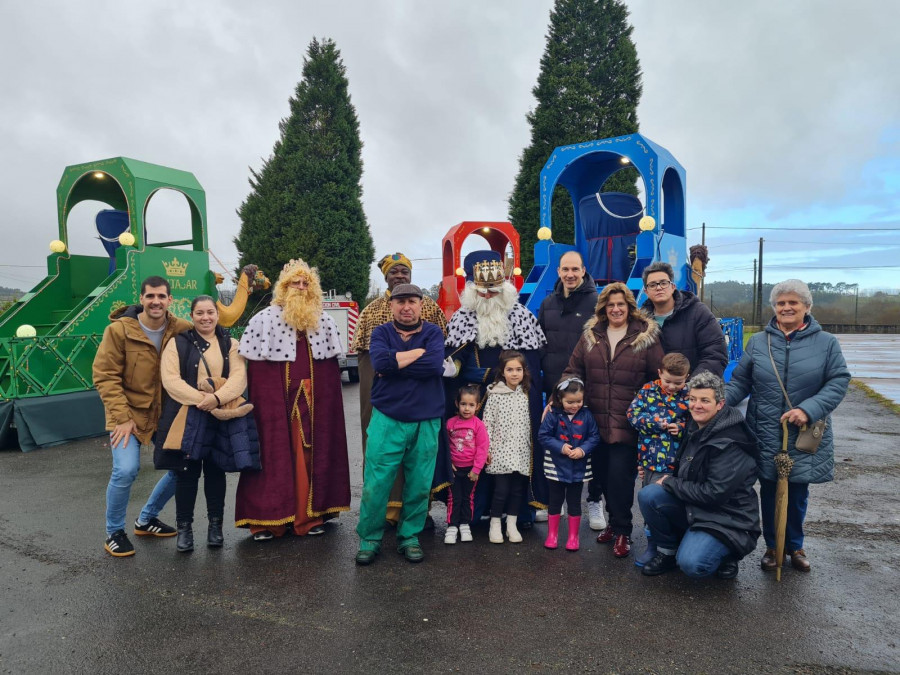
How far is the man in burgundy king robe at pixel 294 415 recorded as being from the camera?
3.98m

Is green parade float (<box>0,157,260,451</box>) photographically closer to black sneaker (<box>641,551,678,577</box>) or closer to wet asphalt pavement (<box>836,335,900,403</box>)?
black sneaker (<box>641,551,678,577</box>)

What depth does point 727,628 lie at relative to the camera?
286 centimetres

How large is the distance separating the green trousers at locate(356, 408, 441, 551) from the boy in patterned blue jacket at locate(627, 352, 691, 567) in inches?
51.8

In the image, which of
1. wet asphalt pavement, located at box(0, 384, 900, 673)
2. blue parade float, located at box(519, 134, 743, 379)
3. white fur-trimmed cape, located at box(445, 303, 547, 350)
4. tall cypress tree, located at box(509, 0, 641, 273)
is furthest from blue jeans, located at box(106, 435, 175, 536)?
tall cypress tree, located at box(509, 0, 641, 273)

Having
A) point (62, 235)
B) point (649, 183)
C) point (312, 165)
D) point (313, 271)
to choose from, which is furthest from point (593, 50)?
point (313, 271)

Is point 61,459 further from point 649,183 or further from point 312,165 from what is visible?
point 312,165

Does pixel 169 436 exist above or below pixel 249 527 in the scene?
above

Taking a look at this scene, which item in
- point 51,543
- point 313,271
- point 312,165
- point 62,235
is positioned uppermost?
point 312,165

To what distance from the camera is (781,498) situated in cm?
340

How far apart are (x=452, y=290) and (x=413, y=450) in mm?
11638

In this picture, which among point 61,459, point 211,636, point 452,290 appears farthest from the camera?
point 452,290

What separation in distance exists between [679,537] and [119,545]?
3.56 m

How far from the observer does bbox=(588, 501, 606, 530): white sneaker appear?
4293 mm

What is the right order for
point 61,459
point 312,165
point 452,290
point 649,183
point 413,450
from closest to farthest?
point 413,450 < point 61,459 < point 649,183 < point 452,290 < point 312,165
